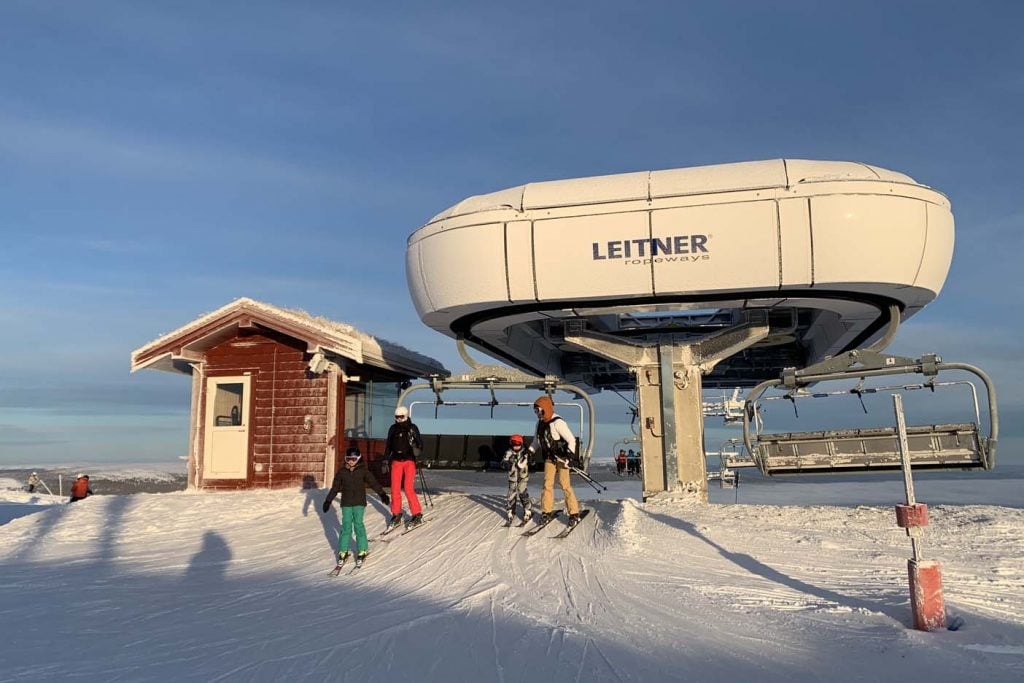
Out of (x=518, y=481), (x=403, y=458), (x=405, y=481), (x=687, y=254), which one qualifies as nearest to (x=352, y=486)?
(x=403, y=458)

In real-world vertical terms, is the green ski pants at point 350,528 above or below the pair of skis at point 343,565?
above

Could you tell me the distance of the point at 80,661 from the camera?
17.5ft

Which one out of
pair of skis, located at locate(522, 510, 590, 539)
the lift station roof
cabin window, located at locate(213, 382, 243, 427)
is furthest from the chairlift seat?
cabin window, located at locate(213, 382, 243, 427)

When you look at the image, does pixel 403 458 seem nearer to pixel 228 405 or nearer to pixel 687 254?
pixel 687 254

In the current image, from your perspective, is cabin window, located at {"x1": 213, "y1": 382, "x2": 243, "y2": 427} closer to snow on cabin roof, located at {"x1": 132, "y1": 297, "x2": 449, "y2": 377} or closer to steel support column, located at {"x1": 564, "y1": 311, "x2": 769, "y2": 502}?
snow on cabin roof, located at {"x1": 132, "y1": 297, "x2": 449, "y2": 377}

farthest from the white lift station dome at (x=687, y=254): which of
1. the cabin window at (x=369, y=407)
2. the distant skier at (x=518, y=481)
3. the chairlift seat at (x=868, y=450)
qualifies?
the cabin window at (x=369, y=407)

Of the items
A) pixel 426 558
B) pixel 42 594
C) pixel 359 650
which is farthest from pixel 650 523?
pixel 42 594

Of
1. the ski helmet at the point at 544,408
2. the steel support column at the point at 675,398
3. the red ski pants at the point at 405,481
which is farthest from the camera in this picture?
the steel support column at the point at 675,398

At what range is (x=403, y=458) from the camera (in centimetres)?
1061

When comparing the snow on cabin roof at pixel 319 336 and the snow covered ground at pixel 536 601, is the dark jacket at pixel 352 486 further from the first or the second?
the snow on cabin roof at pixel 319 336

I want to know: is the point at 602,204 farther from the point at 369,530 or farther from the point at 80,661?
the point at 80,661

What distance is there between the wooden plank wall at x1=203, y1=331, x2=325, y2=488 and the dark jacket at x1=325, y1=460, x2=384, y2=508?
6521mm

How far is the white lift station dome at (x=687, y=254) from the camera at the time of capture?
929 cm

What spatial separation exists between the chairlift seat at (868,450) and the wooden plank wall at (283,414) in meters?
9.26
